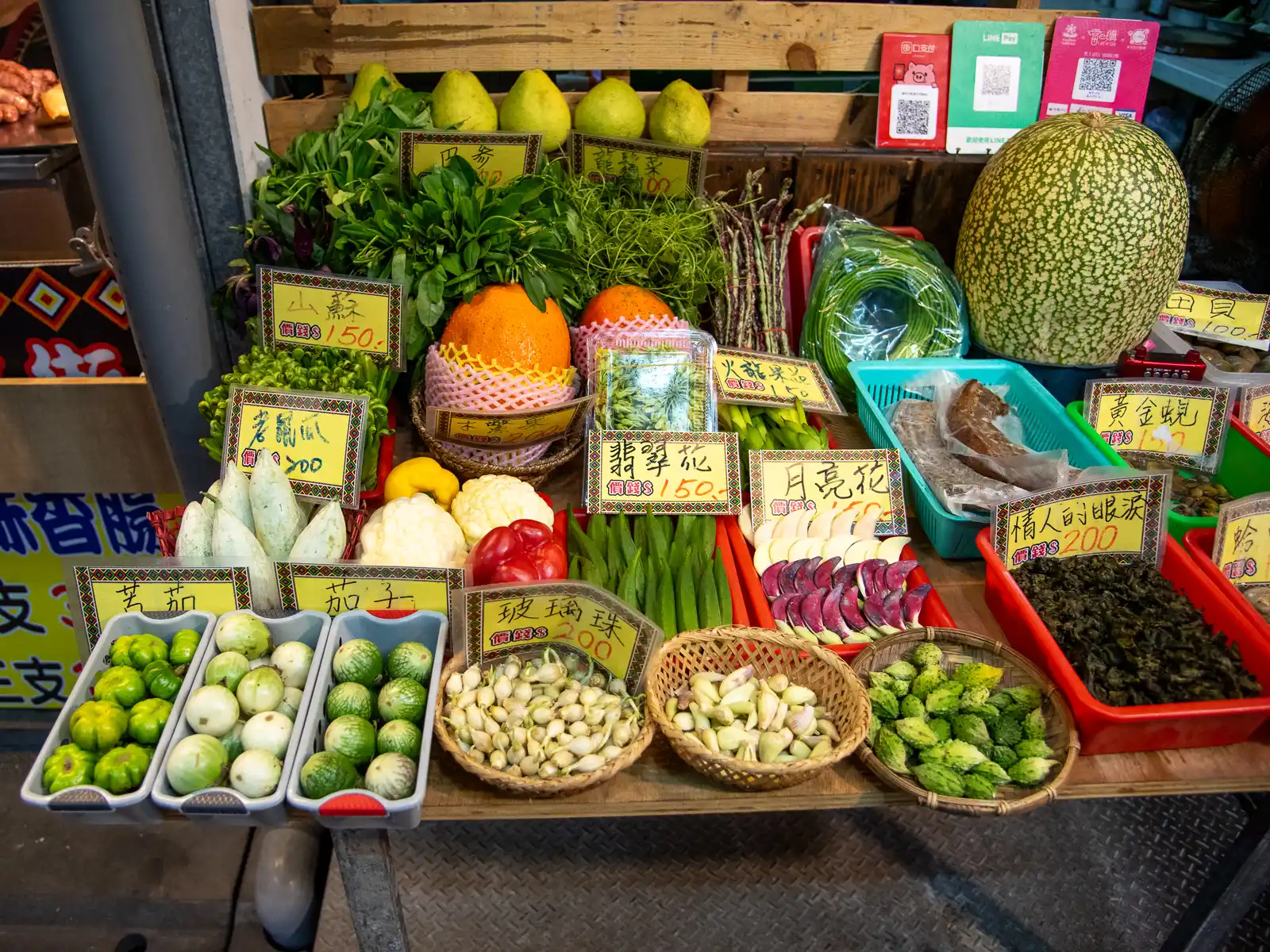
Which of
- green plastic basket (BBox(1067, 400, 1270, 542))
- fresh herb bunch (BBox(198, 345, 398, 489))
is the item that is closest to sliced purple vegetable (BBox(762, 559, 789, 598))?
green plastic basket (BBox(1067, 400, 1270, 542))

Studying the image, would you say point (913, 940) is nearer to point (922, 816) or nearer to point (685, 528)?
point (922, 816)

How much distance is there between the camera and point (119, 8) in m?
2.33

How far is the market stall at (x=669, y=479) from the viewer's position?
5.04 ft

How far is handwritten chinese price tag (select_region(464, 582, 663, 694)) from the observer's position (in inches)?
62.7

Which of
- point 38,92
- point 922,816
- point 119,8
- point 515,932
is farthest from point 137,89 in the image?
point 922,816

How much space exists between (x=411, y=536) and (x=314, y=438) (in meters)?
0.37

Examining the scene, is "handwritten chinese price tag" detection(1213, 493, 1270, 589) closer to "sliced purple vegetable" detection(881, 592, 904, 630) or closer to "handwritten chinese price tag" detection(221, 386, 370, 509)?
"sliced purple vegetable" detection(881, 592, 904, 630)

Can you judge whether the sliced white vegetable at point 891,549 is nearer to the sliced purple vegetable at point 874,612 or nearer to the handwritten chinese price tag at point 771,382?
the sliced purple vegetable at point 874,612

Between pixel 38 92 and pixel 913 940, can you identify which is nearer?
pixel 913 940

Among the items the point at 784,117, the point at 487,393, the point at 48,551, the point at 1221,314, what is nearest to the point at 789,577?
the point at 487,393

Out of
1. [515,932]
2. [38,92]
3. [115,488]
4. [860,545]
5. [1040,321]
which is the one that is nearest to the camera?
[860,545]

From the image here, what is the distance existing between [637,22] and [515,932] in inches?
111

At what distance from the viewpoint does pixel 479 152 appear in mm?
2551

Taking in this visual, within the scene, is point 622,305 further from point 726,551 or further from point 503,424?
point 726,551
